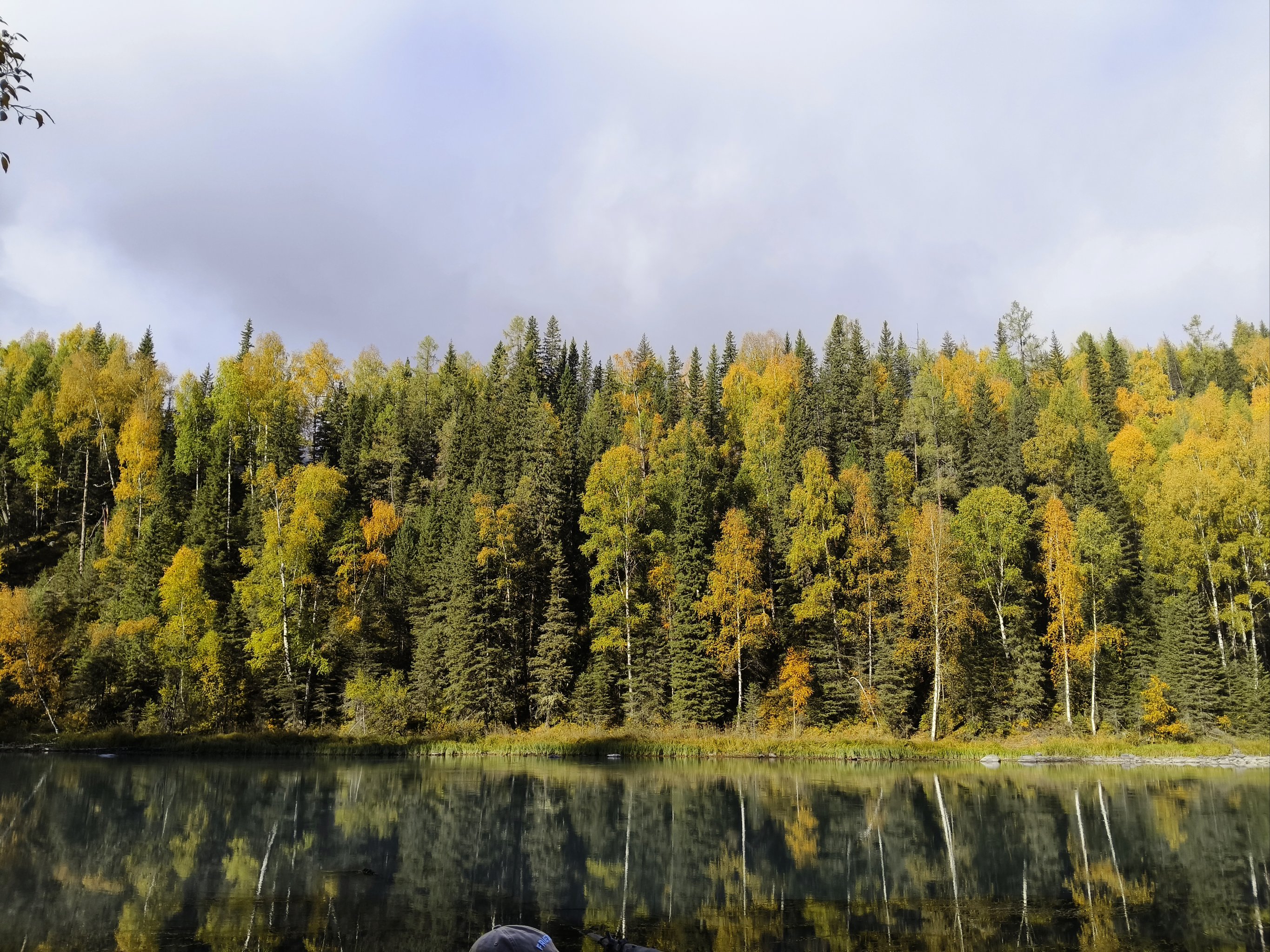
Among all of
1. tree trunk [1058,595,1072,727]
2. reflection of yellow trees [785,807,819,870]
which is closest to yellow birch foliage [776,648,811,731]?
tree trunk [1058,595,1072,727]

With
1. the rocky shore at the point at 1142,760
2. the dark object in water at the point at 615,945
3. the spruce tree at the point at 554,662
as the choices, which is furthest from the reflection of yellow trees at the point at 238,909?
the rocky shore at the point at 1142,760

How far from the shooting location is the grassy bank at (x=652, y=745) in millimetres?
41688

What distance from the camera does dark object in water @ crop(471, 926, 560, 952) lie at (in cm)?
595

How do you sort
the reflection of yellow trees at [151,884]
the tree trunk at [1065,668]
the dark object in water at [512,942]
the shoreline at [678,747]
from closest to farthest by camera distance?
the dark object in water at [512,942] < the reflection of yellow trees at [151,884] < the shoreline at [678,747] < the tree trunk at [1065,668]

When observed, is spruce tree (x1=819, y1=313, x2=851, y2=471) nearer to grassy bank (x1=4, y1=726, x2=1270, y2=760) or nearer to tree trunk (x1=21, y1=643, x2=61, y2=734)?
grassy bank (x1=4, y1=726, x2=1270, y2=760)

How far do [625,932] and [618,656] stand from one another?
38926 mm

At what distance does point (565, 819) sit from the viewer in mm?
22375

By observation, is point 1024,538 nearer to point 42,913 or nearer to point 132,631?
point 42,913

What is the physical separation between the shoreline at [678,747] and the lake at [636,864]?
35.2 ft

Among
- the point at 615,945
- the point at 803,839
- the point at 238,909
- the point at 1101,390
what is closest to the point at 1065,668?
the point at 803,839

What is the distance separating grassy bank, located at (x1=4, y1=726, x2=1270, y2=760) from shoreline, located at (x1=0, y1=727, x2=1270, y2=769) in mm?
52

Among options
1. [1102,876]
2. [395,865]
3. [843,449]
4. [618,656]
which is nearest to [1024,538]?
[843,449]

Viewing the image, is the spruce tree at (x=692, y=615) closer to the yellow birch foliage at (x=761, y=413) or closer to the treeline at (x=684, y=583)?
the treeline at (x=684, y=583)

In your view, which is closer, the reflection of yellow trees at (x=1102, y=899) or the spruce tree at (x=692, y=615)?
the reflection of yellow trees at (x=1102, y=899)
